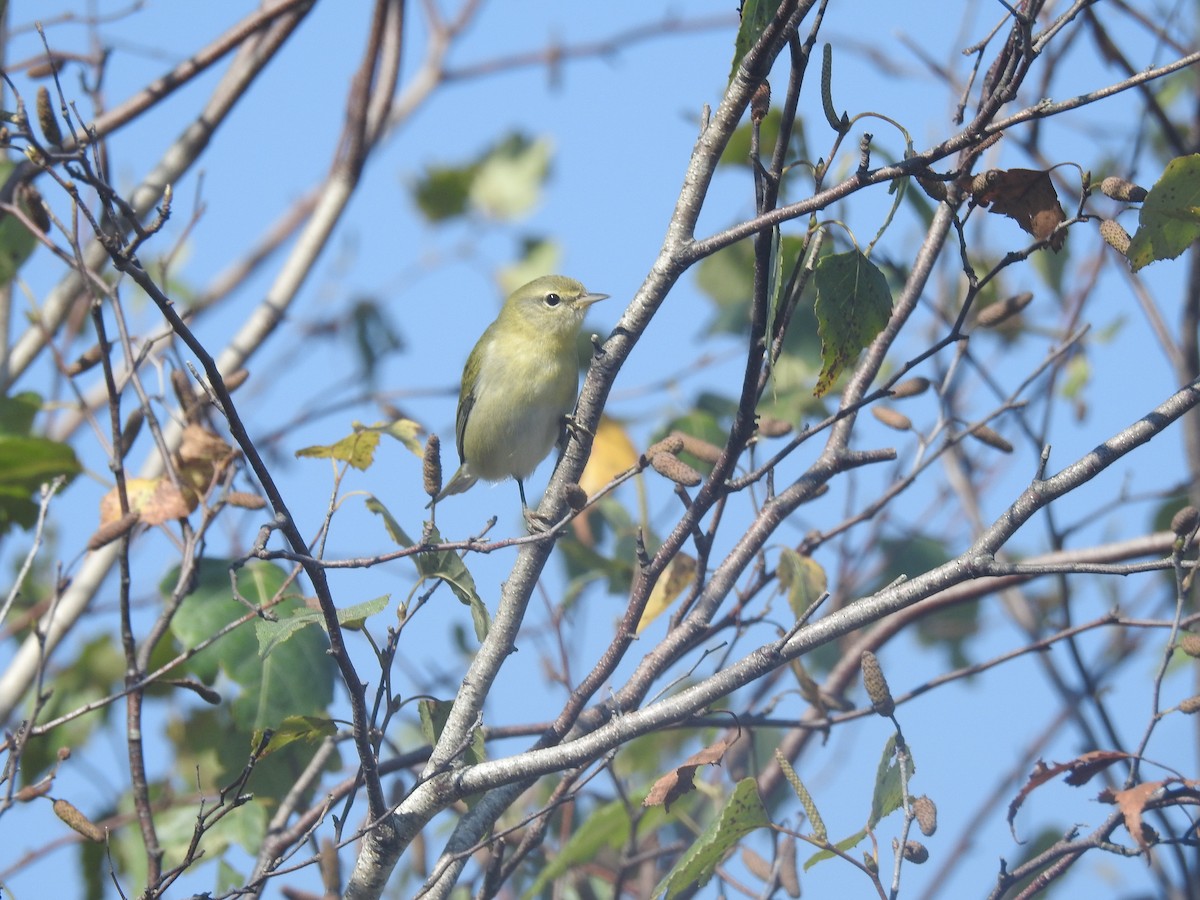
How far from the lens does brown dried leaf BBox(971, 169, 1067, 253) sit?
2244 mm

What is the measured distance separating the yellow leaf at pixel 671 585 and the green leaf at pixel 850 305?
50.2 inches

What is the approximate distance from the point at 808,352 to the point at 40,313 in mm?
2780

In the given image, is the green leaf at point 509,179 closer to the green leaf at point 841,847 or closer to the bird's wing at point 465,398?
the bird's wing at point 465,398

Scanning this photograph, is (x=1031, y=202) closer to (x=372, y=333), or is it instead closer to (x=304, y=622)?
(x=304, y=622)

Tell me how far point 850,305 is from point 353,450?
1449 millimetres

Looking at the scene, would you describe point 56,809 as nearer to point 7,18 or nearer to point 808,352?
point 808,352

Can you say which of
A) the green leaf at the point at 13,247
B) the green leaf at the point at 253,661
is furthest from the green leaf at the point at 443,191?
the green leaf at the point at 253,661

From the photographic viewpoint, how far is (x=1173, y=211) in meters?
2.24

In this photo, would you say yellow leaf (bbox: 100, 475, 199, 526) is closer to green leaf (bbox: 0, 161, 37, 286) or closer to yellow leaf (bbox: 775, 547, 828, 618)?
green leaf (bbox: 0, 161, 37, 286)

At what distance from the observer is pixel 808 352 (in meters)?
4.71

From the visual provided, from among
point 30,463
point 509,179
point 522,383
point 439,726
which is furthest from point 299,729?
point 509,179

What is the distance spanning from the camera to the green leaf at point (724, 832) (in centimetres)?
250

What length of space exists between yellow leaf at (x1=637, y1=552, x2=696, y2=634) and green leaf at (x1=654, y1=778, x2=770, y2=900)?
979 millimetres

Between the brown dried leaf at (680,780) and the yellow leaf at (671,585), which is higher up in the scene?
the yellow leaf at (671,585)
